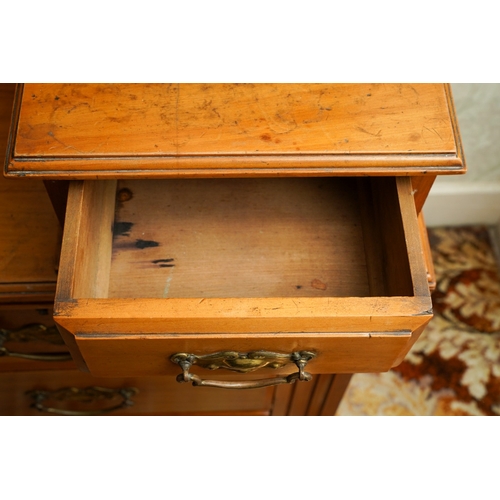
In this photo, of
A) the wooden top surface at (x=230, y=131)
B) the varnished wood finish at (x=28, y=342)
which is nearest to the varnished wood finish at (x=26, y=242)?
the varnished wood finish at (x=28, y=342)

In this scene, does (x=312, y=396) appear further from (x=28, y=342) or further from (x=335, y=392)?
(x=28, y=342)

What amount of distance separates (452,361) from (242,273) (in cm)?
58

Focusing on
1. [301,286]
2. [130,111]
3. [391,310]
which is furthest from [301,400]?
[130,111]

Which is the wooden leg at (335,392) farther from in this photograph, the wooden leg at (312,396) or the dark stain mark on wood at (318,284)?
the dark stain mark on wood at (318,284)

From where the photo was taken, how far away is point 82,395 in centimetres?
80

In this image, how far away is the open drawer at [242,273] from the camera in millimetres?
504

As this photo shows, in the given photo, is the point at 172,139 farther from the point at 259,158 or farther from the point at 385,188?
the point at 385,188

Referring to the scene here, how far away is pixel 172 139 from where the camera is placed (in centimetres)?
52

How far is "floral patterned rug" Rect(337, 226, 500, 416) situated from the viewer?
1042 millimetres

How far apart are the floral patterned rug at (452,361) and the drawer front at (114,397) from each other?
11.2 inches

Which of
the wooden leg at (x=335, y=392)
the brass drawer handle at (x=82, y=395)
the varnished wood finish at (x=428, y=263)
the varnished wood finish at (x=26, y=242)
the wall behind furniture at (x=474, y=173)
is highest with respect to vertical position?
the wall behind furniture at (x=474, y=173)

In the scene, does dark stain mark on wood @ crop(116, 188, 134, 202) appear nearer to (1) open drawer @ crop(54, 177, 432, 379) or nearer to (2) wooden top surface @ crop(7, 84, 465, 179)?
(1) open drawer @ crop(54, 177, 432, 379)

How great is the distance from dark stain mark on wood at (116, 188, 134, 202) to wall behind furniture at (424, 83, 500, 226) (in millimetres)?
599

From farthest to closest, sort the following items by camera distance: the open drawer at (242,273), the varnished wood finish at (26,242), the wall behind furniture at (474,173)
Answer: the wall behind furniture at (474,173) → the varnished wood finish at (26,242) → the open drawer at (242,273)
